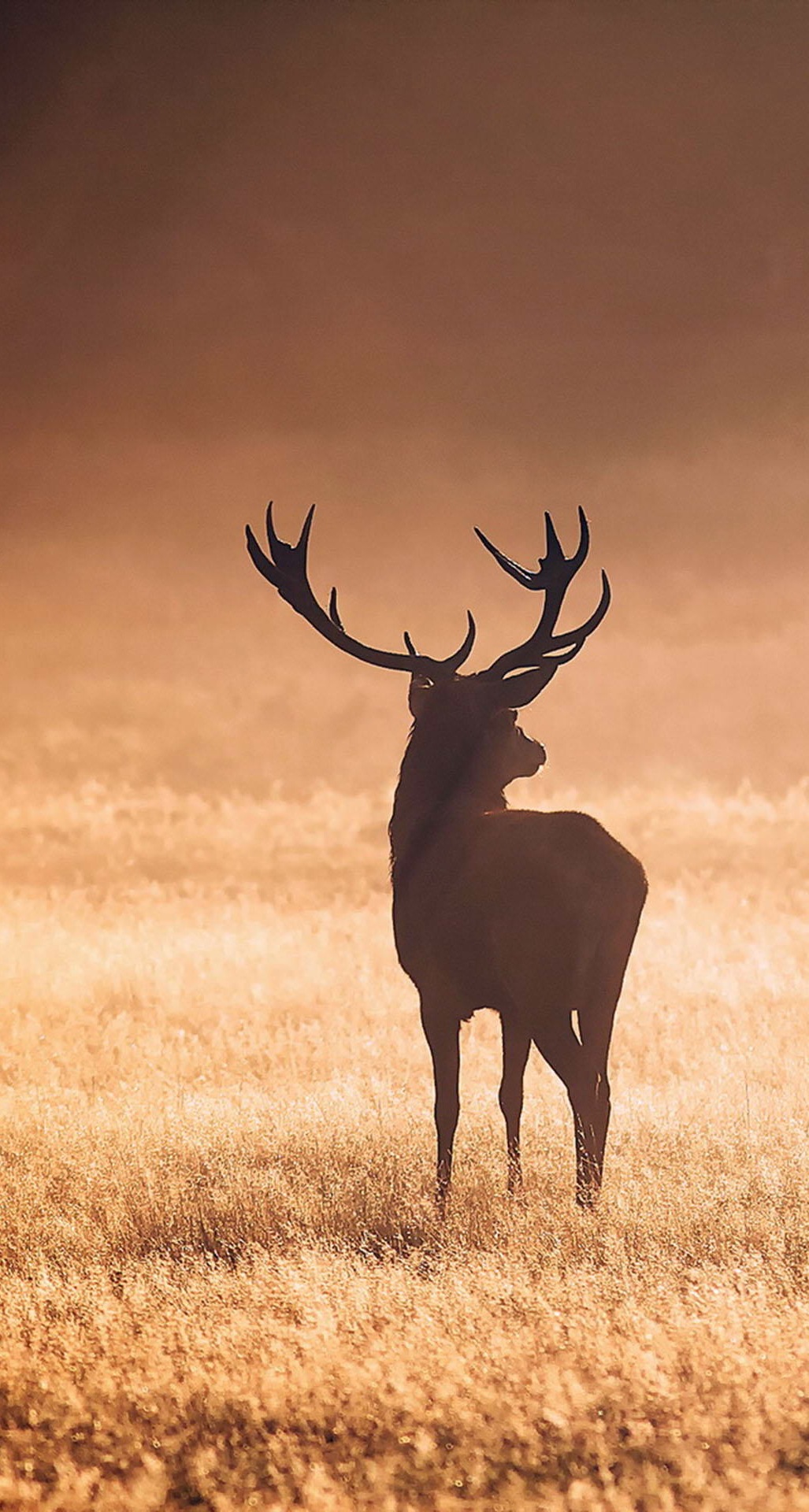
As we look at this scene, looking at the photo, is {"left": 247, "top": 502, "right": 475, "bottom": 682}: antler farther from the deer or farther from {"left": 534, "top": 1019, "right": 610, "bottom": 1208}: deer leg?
{"left": 534, "top": 1019, "right": 610, "bottom": 1208}: deer leg

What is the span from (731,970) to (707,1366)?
11600mm

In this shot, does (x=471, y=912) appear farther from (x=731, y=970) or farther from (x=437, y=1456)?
(x=731, y=970)

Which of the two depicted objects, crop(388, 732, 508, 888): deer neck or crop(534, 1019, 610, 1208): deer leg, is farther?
crop(388, 732, 508, 888): deer neck

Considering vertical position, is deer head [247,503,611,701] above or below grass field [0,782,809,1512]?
above

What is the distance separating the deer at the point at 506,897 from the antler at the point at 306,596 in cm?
3

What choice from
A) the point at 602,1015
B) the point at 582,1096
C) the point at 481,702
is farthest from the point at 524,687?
the point at 582,1096

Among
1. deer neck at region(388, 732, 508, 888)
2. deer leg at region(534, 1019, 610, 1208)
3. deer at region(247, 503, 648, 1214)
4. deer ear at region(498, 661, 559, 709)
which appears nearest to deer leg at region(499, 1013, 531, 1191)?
deer at region(247, 503, 648, 1214)

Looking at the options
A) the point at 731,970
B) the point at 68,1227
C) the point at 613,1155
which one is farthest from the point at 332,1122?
the point at 731,970

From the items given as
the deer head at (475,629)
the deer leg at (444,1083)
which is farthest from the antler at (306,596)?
the deer leg at (444,1083)

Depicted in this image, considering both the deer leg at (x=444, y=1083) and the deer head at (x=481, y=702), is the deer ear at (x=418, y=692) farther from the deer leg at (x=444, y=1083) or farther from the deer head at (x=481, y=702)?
the deer leg at (x=444, y=1083)

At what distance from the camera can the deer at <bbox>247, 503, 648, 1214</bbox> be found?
29.1ft

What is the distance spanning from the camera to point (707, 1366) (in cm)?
641

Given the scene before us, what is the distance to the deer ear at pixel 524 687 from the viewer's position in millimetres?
9789

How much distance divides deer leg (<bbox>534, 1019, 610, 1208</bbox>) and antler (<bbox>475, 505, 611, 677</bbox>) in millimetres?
2295
